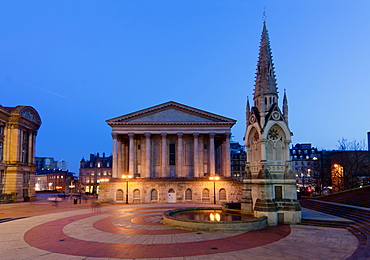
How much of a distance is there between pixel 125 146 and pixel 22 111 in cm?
2111

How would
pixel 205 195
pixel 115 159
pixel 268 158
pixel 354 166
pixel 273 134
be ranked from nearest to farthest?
pixel 268 158
pixel 273 134
pixel 205 195
pixel 115 159
pixel 354 166

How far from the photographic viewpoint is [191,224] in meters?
22.3

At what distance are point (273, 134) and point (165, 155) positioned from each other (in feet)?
118

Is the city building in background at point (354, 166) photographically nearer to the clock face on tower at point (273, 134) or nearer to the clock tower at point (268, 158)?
the clock tower at point (268, 158)

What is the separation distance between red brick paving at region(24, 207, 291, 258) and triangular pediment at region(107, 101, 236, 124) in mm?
38163

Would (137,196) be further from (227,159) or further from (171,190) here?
(227,159)

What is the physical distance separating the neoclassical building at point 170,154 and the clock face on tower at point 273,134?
29554 millimetres

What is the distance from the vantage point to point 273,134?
25453 millimetres

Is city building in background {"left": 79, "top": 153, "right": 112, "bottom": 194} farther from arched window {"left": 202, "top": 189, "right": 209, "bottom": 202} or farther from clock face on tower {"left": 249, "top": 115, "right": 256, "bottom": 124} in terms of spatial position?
clock face on tower {"left": 249, "top": 115, "right": 256, "bottom": 124}

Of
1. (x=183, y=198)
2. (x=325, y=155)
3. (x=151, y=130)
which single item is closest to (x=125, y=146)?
(x=151, y=130)

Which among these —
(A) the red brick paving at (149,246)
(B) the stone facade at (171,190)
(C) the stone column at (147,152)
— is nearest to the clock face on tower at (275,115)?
(A) the red brick paving at (149,246)

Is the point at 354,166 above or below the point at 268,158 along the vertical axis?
below

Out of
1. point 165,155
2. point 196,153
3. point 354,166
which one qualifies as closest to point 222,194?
point 196,153

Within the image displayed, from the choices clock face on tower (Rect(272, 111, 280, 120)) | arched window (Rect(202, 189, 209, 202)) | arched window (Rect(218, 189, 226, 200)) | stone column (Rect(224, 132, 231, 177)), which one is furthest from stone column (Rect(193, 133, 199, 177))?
clock face on tower (Rect(272, 111, 280, 120))
